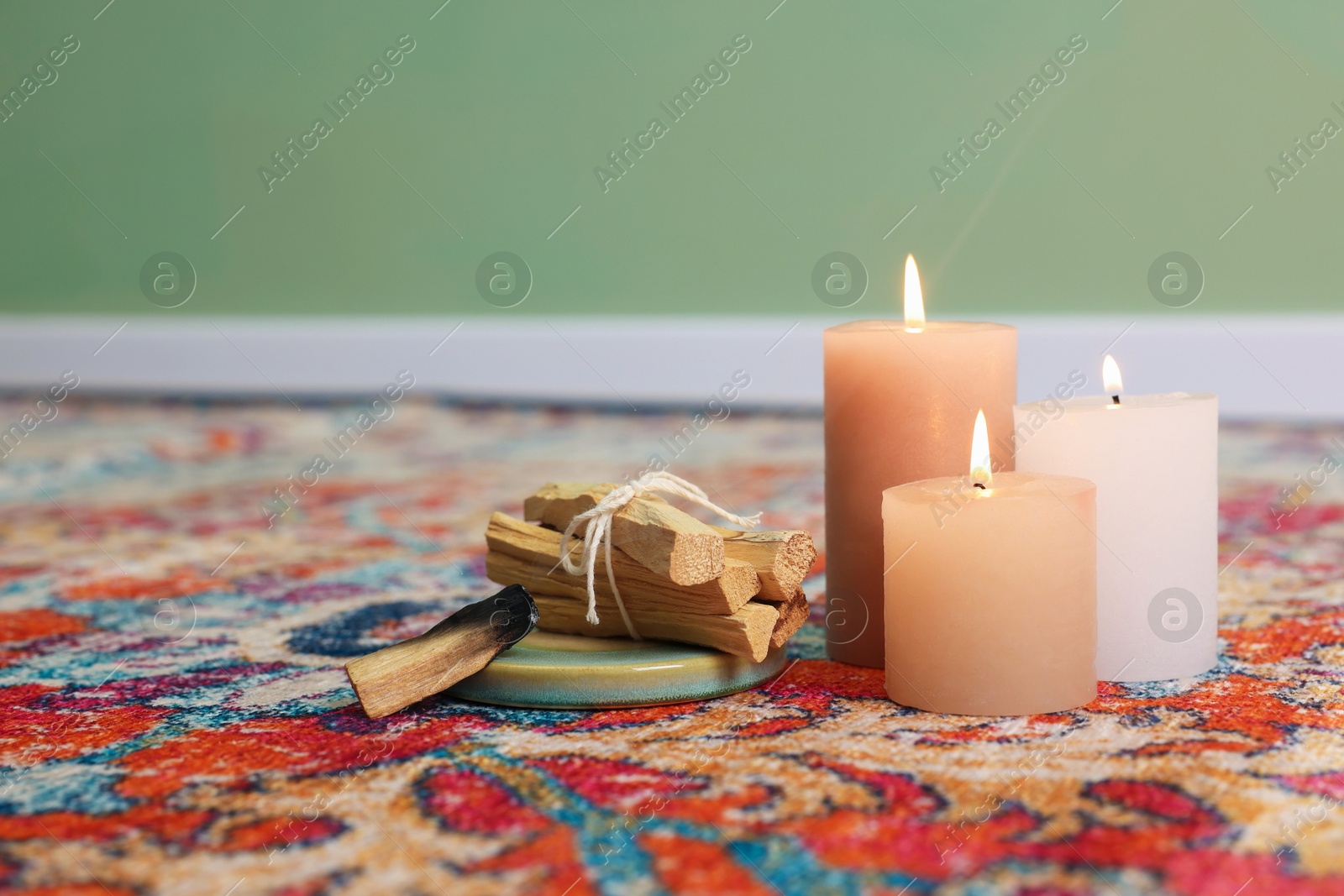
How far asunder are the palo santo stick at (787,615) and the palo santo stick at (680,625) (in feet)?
0.03

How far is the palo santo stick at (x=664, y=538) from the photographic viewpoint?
2.67 feet

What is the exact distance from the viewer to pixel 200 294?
3.21m

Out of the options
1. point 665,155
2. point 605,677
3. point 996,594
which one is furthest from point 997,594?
point 665,155

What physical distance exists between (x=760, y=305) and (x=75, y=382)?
181 centimetres

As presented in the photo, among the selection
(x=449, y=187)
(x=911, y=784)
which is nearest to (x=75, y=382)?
(x=449, y=187)

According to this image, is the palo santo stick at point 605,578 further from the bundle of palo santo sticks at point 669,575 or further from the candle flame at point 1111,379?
the candle flame at point 1111,379

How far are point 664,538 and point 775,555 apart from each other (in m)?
0.09

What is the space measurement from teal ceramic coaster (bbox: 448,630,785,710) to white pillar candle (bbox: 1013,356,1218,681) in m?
0.26

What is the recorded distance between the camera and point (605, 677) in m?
0.84

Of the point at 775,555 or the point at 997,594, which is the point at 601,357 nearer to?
the point at 775,555

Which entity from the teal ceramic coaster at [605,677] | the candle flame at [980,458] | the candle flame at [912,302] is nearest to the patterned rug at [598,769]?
the teal ceramic coaster at [605,677]

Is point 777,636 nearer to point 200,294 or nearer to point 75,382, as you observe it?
point 200,294

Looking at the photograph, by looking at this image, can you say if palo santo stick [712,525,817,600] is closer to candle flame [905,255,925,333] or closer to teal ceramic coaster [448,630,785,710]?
teal ceramic coaster [448,630,785,710]

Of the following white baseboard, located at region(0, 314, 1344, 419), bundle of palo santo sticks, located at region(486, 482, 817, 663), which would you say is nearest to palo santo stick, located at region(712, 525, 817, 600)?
bundle of palo santo sticks, located at region(486, 482, 817, 663)
